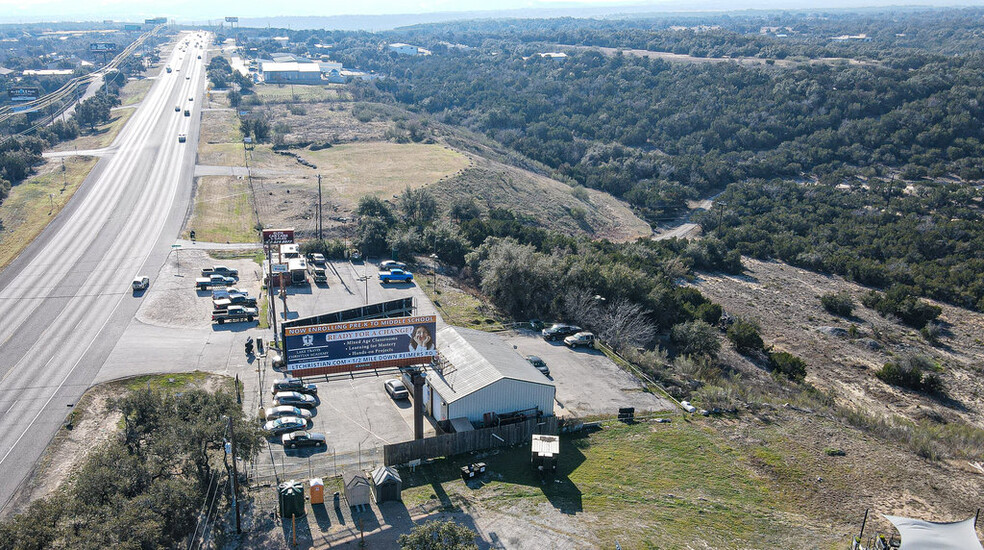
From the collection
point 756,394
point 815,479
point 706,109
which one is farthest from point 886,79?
point 815,479

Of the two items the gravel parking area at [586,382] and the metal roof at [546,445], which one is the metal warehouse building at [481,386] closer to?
the gravel parking area at [586,382]

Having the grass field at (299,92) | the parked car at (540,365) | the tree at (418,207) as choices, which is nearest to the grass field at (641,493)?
the parked car at (540,365)

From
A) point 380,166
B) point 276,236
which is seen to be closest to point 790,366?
point 276,236

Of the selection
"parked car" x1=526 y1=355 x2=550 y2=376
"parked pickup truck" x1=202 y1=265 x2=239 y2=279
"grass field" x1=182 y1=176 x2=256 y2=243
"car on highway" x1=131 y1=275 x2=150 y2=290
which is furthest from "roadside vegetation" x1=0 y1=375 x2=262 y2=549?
"grass field" x1=182 y1=176 x2=256 y2=243

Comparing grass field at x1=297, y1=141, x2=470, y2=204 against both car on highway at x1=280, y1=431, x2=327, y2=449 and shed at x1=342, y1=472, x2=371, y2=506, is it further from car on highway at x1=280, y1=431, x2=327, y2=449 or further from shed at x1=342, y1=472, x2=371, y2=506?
shed at x1=342, y1=472, x2=371, y2=506

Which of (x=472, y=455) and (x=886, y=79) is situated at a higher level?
(x=886, y=79)

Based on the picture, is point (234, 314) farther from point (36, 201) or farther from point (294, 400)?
point (36, 201)

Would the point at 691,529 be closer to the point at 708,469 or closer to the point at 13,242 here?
the point at 708,469
